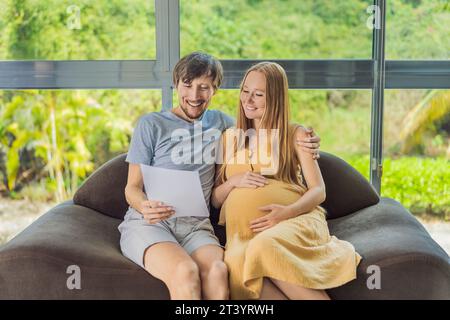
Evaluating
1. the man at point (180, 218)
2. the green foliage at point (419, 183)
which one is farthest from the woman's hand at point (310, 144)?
the green foliage at point (419, 183)

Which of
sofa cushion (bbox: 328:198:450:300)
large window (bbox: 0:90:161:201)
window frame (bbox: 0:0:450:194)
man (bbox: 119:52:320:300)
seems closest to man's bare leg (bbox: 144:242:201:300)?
man (bbox: 119:52:320:300)

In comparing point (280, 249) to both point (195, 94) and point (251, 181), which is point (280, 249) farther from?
point (195, 94)

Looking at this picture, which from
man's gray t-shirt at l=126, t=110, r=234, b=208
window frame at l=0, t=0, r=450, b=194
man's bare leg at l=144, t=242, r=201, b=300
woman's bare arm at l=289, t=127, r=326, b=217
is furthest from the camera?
window frame at l=0, t=0, r=450, b=194

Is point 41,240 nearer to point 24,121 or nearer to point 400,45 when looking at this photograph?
point 24,121

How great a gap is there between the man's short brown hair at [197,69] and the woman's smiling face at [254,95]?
0.39ft

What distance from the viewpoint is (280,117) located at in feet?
7.64

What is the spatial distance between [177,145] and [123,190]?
395 millimetres

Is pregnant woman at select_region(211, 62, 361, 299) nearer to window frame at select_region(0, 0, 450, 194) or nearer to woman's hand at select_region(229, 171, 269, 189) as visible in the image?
woman's hand at select_region(229, 171, 269, 189)

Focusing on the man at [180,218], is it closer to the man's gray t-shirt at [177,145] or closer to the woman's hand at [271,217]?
the man's gray t-shirt at [177,145]

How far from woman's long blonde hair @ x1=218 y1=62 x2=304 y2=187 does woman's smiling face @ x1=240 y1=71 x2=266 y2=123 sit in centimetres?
1

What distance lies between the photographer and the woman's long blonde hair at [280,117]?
7.58 feet

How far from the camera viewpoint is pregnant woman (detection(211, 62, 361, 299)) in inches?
77.7

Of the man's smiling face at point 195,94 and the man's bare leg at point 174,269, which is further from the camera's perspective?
the man's smiling face at point 195,94

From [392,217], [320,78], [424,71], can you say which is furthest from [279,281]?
[424,71]
